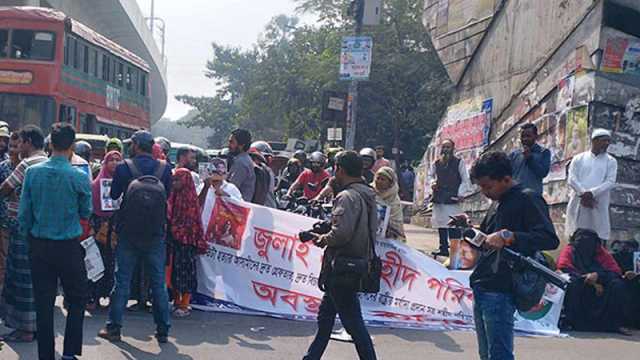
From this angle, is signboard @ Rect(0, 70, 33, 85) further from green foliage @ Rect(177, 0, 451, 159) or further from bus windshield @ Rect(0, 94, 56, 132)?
green foliage @ Rect(177, 0, 451, 159)

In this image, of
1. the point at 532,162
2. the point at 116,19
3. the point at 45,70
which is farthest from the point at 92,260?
the point at 116,19

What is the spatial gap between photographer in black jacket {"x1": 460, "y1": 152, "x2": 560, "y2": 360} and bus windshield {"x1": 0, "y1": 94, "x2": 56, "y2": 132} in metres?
12.8

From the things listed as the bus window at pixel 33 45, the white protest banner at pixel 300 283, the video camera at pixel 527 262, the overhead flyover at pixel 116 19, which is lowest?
the white protest banner at pixel 300 283

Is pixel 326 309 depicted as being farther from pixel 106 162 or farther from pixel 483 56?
pixel 483 56

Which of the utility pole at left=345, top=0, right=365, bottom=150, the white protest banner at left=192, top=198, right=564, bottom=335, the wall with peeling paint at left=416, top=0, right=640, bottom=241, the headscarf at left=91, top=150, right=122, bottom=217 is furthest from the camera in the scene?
the utility pole at left=345, top=0, right=365, bottom=150

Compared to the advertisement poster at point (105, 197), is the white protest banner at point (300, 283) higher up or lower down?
lower down

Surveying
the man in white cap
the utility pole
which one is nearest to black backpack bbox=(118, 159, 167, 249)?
the man in white cap

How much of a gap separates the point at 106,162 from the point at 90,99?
10.9 m

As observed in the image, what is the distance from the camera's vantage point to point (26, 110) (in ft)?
51.9

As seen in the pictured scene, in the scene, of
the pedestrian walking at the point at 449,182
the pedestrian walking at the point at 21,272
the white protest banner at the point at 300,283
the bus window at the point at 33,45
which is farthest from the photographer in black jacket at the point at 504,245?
the bus window at the point at 33,45

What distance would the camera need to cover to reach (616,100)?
39.3ft

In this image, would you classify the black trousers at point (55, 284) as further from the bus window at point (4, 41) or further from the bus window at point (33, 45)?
the bus window at point (4, 41)

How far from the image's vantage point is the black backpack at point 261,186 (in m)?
9.36

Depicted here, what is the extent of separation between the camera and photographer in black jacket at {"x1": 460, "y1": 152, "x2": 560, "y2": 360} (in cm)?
454
